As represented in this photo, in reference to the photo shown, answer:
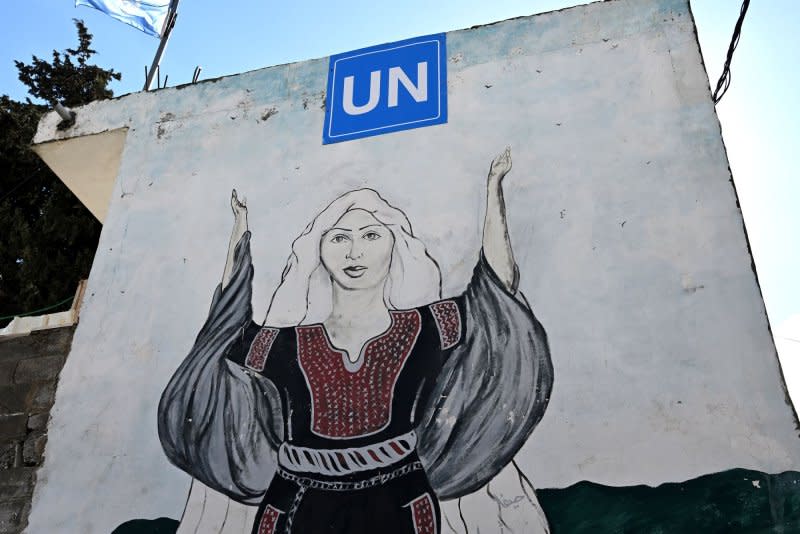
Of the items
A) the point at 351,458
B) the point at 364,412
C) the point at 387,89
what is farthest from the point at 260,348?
the point at 387,89

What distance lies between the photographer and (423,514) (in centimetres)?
372

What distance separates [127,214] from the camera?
5430 millimetres

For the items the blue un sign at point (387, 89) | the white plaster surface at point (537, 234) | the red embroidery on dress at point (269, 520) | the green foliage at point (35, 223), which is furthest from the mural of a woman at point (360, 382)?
the green foliage at point (35, 223)

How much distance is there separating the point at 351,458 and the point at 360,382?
0.44 m

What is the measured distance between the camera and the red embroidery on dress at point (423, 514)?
145 inches

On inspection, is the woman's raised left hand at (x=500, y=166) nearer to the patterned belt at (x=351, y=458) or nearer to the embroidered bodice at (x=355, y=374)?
the embroidered bodice at (x=355, y=374)

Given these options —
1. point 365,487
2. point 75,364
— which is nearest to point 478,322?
point 365,487

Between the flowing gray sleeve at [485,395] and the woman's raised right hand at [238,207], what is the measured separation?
1.73 metres

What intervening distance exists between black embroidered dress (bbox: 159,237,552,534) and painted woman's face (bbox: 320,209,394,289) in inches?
13.5

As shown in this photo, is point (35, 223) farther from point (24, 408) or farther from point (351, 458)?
point (351, 458)

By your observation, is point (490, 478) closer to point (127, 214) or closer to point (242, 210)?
point (242, 210)

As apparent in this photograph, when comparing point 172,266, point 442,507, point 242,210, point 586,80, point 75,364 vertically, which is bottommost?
point 442,507

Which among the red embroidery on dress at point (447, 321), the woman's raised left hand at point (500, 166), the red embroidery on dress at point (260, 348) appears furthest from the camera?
the woman's raised left hand at point (500, 166)

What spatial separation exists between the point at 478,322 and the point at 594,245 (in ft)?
2.67
